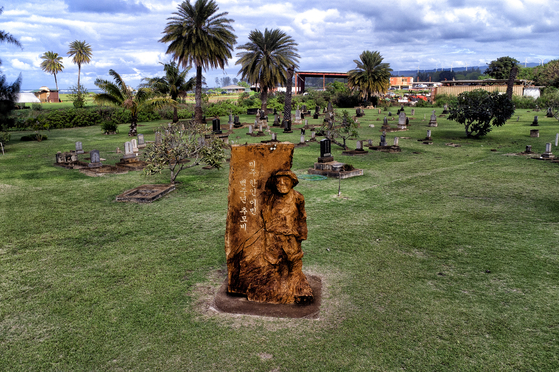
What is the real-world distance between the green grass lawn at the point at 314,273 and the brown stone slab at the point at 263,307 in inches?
6.5

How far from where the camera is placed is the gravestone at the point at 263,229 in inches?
256

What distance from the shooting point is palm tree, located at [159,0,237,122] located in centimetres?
3159

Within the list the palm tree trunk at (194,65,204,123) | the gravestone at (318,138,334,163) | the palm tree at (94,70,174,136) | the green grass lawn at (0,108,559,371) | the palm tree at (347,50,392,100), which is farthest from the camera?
the palm tree at (347,50,392,100)

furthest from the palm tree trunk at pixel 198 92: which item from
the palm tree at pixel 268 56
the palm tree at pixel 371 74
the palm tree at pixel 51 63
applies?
the palm tree at pixel 51 63

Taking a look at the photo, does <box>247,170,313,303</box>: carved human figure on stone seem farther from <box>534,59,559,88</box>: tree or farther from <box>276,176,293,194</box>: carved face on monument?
<box>534,59,559,88</box>: tree

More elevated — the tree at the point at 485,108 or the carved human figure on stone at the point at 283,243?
the tree at the point at 485,108

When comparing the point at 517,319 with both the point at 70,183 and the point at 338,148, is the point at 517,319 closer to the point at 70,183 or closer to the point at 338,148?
the point at 70,183

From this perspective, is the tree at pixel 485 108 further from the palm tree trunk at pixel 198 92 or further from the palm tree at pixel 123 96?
the palm tree at pixel 123 96

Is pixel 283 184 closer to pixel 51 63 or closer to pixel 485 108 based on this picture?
pixel 485 108

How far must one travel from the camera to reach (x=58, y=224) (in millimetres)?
10586

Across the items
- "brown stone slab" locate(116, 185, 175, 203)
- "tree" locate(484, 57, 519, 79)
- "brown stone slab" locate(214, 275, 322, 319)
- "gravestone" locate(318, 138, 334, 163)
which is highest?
"tree" locate(484, 57, 519, 79)

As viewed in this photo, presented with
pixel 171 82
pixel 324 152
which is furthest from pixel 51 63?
pixel 324 152

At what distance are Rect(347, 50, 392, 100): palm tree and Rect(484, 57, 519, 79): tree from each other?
1314 inches

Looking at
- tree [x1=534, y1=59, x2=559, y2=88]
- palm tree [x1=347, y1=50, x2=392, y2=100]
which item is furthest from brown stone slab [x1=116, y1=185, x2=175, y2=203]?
tree [x1=534, y1=59, x2=559, y2=88]
